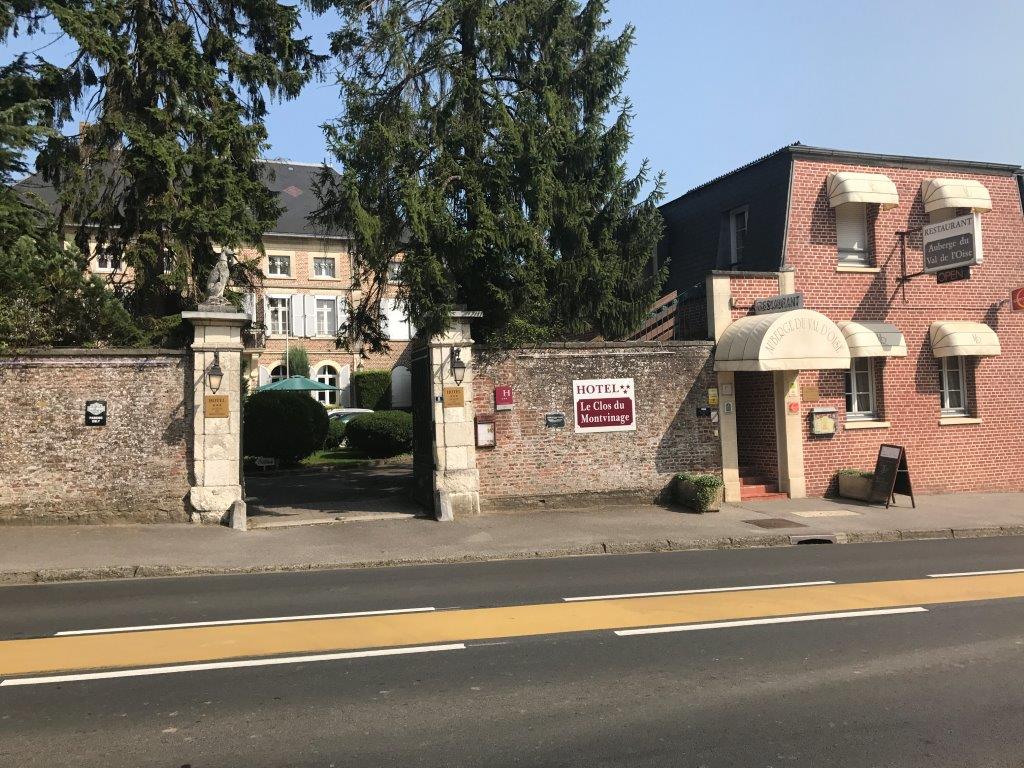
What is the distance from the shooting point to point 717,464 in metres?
15.5

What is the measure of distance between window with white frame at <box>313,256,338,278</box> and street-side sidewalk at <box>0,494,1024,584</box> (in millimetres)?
29730

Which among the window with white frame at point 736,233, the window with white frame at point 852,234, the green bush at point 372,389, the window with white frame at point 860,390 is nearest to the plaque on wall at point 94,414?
the window with white frame at point 736,233

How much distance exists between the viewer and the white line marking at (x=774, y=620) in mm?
7052

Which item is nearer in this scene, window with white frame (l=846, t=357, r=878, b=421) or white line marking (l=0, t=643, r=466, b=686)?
white line marking (l=0, t=643, r=466, b=686)

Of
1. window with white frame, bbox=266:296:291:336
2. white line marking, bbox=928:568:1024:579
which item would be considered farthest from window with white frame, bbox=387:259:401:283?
window with white frame, bbox=266:296:291:336

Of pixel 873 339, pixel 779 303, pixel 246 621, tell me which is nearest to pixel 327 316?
pixel 779 303

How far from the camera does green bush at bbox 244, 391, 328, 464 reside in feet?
68.8

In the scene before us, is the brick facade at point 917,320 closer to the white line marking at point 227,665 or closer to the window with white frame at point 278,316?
the white line marking at point 227,665

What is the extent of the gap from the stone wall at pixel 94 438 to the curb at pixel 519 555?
274 centimetres

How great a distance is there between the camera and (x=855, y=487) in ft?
52.6

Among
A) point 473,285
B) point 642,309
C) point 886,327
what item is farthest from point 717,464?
point 473,285

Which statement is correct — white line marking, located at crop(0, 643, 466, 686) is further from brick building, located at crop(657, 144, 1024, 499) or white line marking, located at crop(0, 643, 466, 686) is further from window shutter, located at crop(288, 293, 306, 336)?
window shutter, located at crop(288, 293, 306, 336)

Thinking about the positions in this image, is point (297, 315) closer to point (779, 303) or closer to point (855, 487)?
point (779, 303)

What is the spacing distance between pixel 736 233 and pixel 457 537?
34.1 feet
